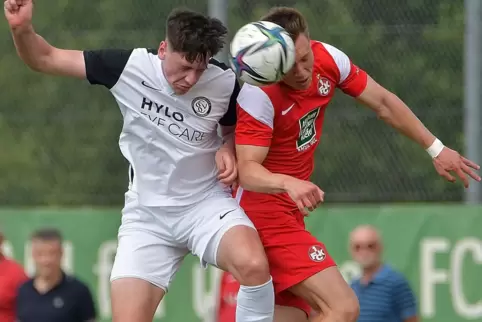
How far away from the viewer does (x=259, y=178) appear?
6.94 meters

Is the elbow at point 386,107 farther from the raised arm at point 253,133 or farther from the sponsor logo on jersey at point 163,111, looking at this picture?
the sponsor logo on jersey at point 163,111

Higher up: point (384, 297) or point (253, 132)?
point (253, 132)

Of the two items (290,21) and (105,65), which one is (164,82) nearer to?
(105,65)

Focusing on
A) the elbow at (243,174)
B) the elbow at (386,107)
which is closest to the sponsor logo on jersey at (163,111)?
the elbow at (243,174)

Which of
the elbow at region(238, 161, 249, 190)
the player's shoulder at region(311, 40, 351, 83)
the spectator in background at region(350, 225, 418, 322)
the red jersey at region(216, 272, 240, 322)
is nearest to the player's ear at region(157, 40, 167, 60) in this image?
the elbow at region(238, 161, 249, 190)

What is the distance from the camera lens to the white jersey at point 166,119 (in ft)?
23.9

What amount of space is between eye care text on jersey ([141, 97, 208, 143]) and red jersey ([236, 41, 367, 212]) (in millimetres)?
297

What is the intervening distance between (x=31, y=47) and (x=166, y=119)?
82cm

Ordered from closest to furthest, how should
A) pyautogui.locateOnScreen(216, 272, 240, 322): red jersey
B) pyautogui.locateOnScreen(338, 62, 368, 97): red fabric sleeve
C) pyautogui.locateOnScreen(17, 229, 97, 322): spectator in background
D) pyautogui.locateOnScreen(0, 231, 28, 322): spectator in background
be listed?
pyautogui.locateOnScreen(338, 62, 368, 97): red fabric sleeve → pyautogui.locateOnScreen(216, 272, 240, 322): red jersey → pyautogui.locateOnScreen(17, 229, 97, 322): spectator in background → pyautogui.locateOnScreen(0, 231, 28, 322): spectator in background

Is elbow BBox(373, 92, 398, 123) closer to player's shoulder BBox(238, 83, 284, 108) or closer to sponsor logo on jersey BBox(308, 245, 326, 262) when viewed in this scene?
player's shoulder BBox(238, 83, 284, 108)

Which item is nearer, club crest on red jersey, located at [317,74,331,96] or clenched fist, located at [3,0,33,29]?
clenched fist, located at [3,0,33,29]

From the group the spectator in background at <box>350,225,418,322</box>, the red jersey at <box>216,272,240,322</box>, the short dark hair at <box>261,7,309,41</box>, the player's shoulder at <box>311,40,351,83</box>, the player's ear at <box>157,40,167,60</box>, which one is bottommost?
the red jersey at <box>216,272,240,322</box>

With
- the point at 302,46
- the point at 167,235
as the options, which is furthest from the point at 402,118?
the point at 167,235

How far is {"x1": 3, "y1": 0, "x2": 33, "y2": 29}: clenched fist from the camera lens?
274 inches
